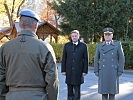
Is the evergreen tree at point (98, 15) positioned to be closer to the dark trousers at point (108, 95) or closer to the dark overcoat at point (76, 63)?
the dark overcoat at point (76, 63)

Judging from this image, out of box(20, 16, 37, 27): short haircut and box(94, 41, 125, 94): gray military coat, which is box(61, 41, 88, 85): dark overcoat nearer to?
box(94, 41, 125, 94): gray military coat

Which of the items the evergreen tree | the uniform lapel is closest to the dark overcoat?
the uniform lapel

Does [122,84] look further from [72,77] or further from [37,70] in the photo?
[37,70]

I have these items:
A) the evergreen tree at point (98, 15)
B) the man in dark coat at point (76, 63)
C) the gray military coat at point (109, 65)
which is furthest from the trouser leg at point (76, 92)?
the evergreen tree at point (98, 15)

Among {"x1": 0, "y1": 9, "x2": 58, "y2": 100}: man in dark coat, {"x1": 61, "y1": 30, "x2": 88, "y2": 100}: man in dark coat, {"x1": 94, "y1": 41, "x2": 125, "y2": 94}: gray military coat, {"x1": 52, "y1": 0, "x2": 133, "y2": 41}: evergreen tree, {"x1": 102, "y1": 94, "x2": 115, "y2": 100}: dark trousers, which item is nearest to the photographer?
{"x1": 0, "y1": 9, "x2": 58, "y2": 100}: man in dark coat

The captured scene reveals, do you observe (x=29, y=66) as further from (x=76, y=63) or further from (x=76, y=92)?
(x=76, y=92)

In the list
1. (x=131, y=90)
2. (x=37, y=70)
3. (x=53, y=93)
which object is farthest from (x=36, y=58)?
(x=131, y=90)

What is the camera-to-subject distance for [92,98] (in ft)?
Result: 36.9

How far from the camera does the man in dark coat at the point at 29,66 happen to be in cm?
454

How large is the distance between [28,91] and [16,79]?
21 cm

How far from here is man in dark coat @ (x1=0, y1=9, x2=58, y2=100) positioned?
454 cm

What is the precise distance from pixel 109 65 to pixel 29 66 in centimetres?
433

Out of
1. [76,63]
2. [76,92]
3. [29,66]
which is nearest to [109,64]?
[76,63]

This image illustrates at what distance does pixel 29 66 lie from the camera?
4.55 metres
